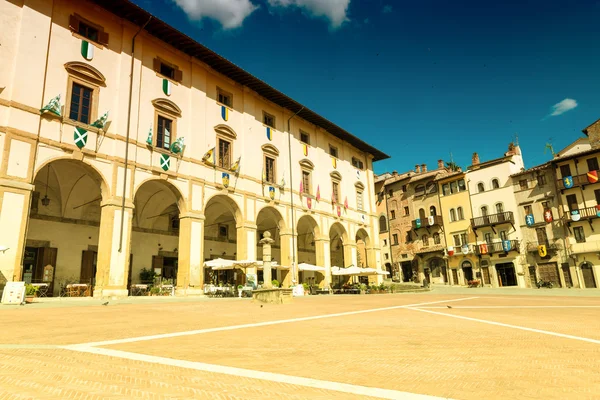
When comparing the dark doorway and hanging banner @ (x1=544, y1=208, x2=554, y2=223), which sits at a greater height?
hanging banner @ (x1=544, y1=208, x2=554, y2=223)

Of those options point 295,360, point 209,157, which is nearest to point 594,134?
point 209,157

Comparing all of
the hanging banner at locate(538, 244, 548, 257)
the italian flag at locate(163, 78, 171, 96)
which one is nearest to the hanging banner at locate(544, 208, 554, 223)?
the hanging banner at locate(538, 244, 548, 257)

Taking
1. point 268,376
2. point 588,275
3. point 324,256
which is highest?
point 324,256

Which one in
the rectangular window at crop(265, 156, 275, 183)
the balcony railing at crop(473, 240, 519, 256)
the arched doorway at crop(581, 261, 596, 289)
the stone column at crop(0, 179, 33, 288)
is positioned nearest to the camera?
the stone column at crop(0, 179, 33, 288)

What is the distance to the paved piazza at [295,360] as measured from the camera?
4016 millimetres

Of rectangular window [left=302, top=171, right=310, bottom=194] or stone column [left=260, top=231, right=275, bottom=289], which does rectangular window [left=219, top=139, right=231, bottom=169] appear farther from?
stone column [left=260, top=231, right=275, bottom=289]

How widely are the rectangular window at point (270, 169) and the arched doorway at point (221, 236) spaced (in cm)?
367

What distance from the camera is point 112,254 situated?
17.6m

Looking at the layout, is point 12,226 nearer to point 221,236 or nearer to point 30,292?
point 30,292

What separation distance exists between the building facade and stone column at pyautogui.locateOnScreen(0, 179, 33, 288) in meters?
37.3

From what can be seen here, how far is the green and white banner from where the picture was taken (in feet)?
67.9

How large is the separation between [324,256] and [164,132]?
Result: 15819mm

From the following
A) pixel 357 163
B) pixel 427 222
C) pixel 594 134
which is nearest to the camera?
A: pixel 594 134

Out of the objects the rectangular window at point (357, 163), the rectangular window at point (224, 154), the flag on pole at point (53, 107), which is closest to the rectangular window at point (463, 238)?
the rectangular window at point (357, 163)
